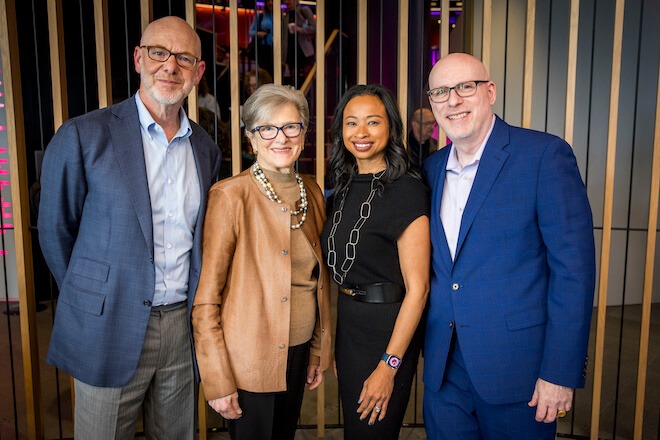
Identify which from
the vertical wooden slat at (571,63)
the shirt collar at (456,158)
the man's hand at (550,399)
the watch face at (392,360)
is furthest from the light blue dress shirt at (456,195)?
the vertical wooden slat at (571,63)

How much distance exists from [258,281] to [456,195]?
2.53ft

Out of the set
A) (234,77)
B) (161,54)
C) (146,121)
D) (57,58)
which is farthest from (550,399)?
(57,58)

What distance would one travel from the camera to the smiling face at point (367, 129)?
199 cm

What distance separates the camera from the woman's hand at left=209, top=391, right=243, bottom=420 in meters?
1.81

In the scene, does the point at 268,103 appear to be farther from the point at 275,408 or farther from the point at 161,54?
the point at 275,408

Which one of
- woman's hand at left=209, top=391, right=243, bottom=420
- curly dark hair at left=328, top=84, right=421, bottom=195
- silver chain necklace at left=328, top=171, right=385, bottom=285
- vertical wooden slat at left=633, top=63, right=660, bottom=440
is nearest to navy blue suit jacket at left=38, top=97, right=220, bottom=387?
woman's hand at left=209, top=391, right=243, bottom=420

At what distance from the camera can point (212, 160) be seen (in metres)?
2.14

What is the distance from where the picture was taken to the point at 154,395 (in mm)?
2086

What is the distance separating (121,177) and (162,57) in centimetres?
47

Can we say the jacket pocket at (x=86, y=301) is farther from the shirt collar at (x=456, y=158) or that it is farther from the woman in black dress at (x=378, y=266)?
the shirt collar at (x=456, y=158)

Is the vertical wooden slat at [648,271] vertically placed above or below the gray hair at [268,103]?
below

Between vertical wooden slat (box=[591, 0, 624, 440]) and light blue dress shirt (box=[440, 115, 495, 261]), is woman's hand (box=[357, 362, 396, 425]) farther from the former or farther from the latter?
vertical wooden slat (box=[591, 0, 624, 440])

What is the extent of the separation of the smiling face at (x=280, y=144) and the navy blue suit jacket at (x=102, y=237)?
1.21ft

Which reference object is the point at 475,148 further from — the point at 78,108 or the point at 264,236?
the point at 78,108
